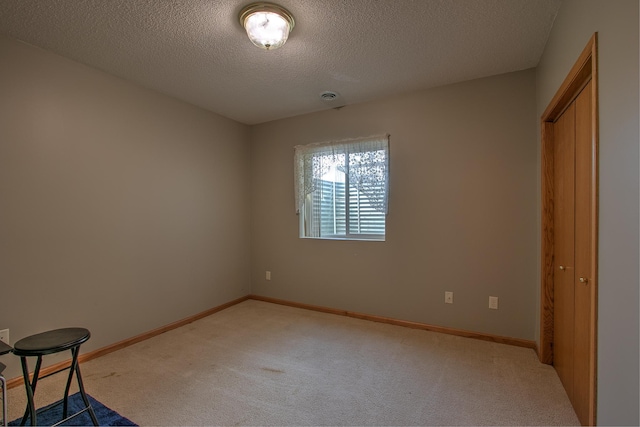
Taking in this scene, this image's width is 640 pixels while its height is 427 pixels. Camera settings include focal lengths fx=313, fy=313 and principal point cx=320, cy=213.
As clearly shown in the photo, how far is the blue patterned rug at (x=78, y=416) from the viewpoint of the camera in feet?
5.68

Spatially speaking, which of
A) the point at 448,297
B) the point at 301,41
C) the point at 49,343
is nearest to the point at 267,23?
the point at 301,41

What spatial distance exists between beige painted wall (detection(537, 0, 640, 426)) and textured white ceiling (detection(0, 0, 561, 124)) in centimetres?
81

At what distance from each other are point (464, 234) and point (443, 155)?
2.55 ft

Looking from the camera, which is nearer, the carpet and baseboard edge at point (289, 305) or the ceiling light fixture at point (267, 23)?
the ceiling light fixture at point (267, 23)

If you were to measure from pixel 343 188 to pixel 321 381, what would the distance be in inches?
81.7

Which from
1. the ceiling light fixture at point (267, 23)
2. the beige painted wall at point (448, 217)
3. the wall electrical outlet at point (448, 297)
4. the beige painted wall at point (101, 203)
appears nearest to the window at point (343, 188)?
the beige painted wall at point (448, 217)

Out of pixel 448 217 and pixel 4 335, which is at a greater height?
pixel 448 217

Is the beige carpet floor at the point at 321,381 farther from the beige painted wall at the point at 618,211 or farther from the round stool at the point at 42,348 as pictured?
the beige painted wall at the point at 618,211

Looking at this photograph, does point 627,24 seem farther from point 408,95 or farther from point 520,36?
point 408,95

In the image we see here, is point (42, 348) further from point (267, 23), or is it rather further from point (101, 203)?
point (267, 23)

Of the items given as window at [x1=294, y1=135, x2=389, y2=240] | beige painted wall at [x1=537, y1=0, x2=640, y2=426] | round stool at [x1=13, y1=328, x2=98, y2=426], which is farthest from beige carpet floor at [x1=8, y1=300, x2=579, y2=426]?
window at [x1=294, y1=135, x2=389, y2=240]

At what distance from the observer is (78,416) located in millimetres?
1788

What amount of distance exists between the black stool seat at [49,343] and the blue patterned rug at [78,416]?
0.47m

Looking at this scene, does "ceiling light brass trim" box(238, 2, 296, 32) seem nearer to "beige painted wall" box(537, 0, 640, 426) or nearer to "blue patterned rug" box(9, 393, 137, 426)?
"beige painted wall" box(537, 0, 640, 426)
